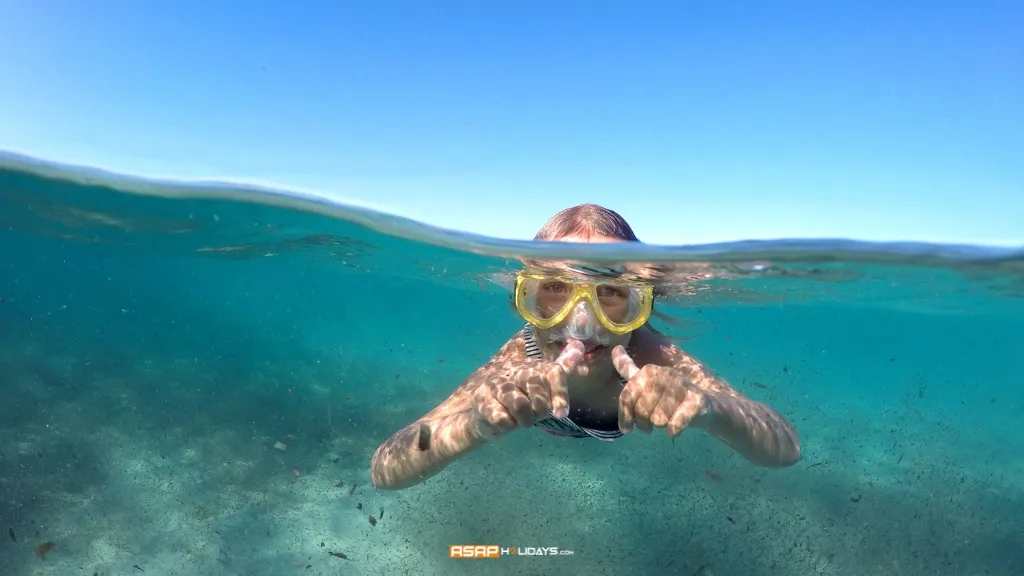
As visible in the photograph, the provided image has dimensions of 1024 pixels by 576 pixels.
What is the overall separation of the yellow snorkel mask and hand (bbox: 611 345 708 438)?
5.94ft

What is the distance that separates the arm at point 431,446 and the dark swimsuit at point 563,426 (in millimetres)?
741

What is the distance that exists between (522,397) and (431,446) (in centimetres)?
157

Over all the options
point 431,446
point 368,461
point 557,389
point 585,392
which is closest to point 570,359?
point 557,389

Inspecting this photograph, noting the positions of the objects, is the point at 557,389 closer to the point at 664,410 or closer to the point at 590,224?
the point at 664,410

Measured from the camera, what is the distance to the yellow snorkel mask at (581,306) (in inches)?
185

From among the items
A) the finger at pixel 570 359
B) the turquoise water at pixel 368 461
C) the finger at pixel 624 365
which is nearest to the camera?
the finger at pixel 624 365

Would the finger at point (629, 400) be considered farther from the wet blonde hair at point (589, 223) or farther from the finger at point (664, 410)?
the wet blonde hair at point (589, 223)

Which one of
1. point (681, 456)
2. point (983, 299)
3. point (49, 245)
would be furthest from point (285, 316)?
point (983, 299)

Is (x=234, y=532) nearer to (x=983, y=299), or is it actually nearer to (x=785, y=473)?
(x=785, y=473)

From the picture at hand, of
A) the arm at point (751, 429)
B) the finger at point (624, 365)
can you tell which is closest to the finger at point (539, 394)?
the finger at point (624, 365)

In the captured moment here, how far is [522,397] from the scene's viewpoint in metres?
2.94

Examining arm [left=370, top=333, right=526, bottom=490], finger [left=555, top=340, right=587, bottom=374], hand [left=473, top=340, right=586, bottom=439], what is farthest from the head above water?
hand [left=473, top=340, right=586, bottom=439]

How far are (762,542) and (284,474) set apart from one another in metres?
10.7

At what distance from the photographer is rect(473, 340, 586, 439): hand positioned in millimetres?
2859
